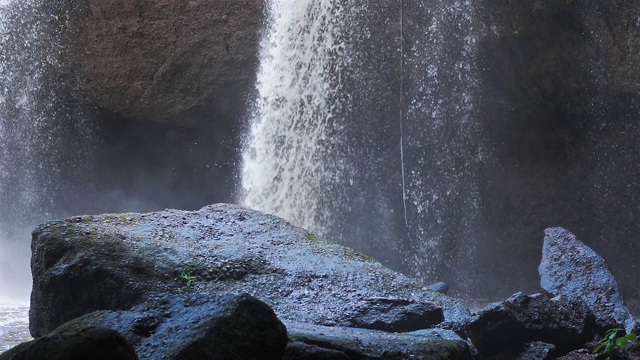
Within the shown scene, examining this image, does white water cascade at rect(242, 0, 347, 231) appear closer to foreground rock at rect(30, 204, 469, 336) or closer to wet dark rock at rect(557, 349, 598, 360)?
foreground rock at rect(30, 204, 469, 336)

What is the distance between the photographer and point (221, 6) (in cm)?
1095

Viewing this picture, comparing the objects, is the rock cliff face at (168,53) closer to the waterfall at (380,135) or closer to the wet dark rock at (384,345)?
the waterfall at (380,135)

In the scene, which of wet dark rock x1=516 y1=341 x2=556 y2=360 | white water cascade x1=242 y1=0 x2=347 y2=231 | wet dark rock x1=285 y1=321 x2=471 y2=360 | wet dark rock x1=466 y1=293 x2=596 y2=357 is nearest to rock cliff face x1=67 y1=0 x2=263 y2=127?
white water cascade x1=242 y1=0 x2=347 y2=231

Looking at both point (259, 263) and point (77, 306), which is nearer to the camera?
point (77, 306)

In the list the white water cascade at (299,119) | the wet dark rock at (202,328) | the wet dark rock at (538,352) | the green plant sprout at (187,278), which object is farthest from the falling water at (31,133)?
the wet dark rock at (202,328)

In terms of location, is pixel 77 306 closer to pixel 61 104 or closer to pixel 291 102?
pixel 291 102

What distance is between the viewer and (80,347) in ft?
8.05

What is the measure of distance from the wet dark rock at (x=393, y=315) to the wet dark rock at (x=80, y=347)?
234 centimetres

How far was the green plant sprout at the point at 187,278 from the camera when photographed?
15.9 feet

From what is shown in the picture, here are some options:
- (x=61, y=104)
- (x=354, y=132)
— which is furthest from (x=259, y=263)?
(x=61, y=104)

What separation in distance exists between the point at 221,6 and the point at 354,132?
8.40ft

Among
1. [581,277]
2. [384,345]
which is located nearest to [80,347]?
[384,345]

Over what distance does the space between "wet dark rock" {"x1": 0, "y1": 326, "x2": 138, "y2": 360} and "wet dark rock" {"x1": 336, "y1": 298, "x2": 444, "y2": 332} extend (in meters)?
2.34

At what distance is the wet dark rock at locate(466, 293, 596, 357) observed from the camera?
4750 mm
